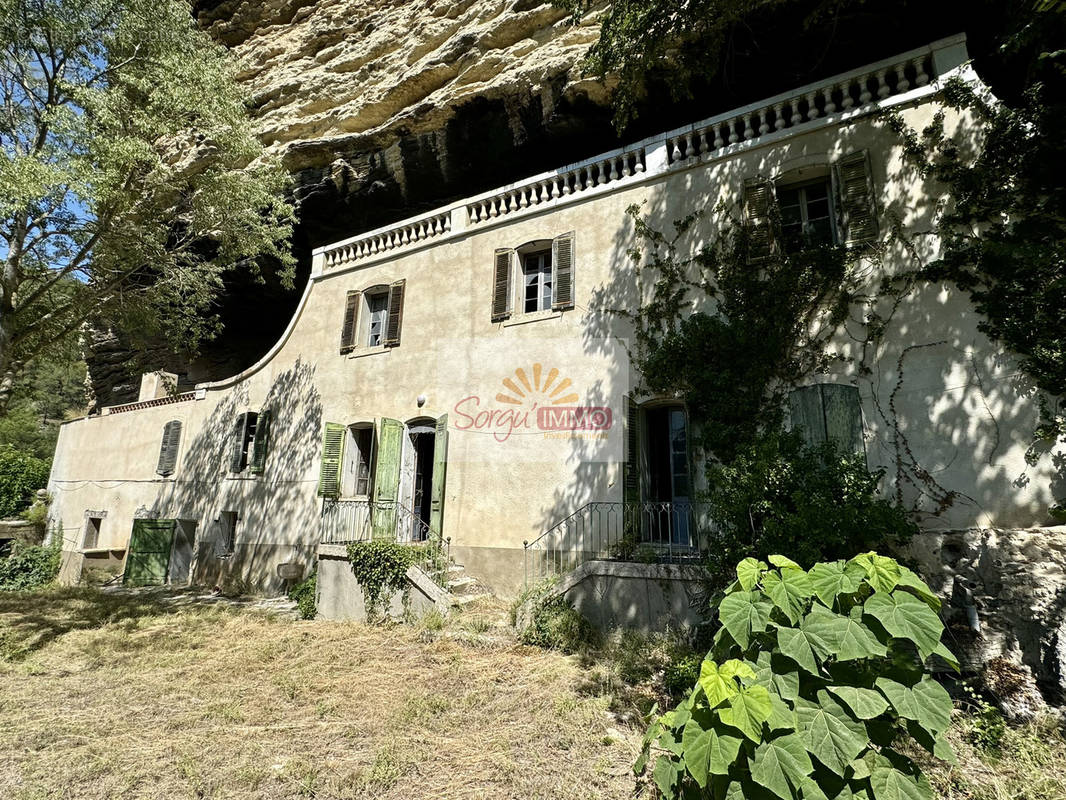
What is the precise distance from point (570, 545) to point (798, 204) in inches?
249

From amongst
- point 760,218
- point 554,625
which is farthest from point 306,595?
point 760,218

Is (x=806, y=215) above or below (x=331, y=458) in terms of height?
above

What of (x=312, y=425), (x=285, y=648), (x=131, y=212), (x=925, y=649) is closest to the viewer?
(x=925, y=649)

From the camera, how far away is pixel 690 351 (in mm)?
7664

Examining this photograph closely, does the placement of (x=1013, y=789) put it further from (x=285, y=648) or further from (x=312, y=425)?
(x=312, y=425)

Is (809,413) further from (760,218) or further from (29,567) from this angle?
(29,567)

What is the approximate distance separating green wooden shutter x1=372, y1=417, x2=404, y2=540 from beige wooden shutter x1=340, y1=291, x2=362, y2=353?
2.49 m

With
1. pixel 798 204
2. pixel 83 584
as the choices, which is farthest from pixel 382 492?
pixel 83 584

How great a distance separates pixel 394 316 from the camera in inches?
438

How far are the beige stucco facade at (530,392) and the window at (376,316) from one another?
37 cm

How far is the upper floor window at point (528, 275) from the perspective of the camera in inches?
371

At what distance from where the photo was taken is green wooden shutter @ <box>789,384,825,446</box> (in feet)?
21.0

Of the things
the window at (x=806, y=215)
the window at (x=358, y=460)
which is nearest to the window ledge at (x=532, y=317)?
the window at (x=806, y=215)

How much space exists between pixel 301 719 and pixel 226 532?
9659 mm
